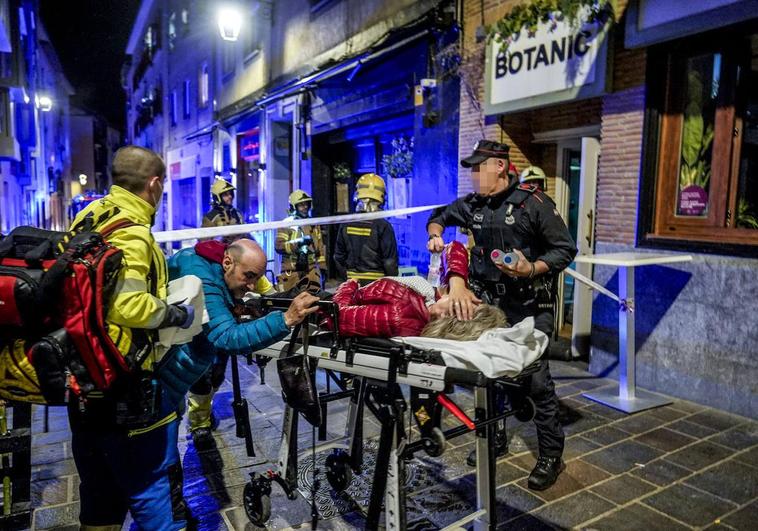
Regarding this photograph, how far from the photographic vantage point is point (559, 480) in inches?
150

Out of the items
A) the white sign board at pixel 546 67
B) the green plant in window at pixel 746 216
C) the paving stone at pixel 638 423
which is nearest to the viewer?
the paving stone at pixel 638 423

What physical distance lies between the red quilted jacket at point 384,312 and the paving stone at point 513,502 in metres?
1.54

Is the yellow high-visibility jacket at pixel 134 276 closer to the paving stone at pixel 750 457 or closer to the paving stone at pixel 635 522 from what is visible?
the paving stone at pixel 635 522

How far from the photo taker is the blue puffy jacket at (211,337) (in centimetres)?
259

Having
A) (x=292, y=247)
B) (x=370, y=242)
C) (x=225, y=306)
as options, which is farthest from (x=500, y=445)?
(x=292, y=247)

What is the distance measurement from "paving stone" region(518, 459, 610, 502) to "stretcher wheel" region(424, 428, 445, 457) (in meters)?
1.45

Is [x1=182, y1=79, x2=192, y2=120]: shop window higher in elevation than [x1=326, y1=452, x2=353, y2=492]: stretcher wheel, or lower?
higher

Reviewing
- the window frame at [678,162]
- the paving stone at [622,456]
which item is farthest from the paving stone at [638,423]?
the window frame at [678,162]

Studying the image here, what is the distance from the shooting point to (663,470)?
4008mm

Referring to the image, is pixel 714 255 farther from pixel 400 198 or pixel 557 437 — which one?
pixel 400 198

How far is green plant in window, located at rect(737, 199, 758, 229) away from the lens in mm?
5391

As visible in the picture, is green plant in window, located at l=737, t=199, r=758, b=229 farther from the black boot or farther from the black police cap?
the black boot

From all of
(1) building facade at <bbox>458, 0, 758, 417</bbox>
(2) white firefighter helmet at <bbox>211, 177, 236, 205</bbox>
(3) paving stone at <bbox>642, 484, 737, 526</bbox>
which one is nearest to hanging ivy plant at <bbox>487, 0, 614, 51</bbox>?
(1) building facade at <bbox>458, 0, 758, 417</bbox>

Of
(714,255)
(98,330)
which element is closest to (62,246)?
(98,330)
